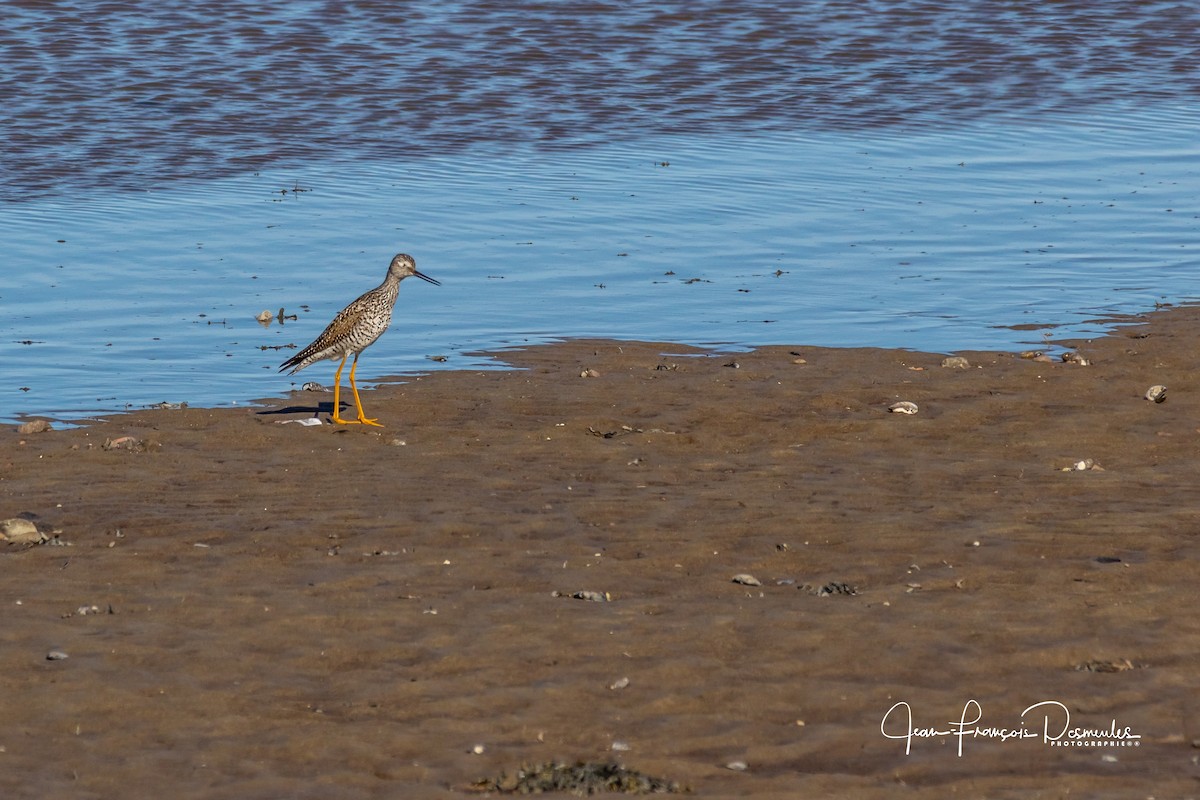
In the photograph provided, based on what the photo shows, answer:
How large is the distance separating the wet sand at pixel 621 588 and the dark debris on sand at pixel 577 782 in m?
0.12

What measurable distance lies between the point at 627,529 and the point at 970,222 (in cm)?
1091

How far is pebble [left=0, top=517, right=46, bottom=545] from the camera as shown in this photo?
10.6m

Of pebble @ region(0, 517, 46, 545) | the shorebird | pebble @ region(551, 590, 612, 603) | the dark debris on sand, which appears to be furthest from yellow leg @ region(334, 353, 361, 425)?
the dark debris on sand

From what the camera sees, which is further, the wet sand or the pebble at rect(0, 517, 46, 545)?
the pebble at rect(0, 517, 46, 545)

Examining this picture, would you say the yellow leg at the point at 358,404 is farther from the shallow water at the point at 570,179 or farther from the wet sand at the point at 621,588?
the shallow water at the point at 570,179

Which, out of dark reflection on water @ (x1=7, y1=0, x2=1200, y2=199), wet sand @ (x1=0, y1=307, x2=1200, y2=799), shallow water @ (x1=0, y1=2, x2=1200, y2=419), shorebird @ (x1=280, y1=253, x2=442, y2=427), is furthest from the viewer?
dark reflection on water @ (x1=7, y1=0, x2=1200, y2=199)

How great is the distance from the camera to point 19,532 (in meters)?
10.6

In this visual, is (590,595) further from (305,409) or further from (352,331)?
(352,331)

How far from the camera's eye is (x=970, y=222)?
67.6ft

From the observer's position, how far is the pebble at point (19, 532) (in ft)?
34.6

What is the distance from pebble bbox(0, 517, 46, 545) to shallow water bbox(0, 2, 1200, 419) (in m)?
3.48

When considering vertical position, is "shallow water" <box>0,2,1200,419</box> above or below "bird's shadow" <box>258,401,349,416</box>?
below

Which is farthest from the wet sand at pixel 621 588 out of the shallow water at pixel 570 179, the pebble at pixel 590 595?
the shallow water at pixel 570 179

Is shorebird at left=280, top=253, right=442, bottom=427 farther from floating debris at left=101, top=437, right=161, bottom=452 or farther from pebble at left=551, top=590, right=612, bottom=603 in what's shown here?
pebble at left=551, top=590, right=612, bottom=603
